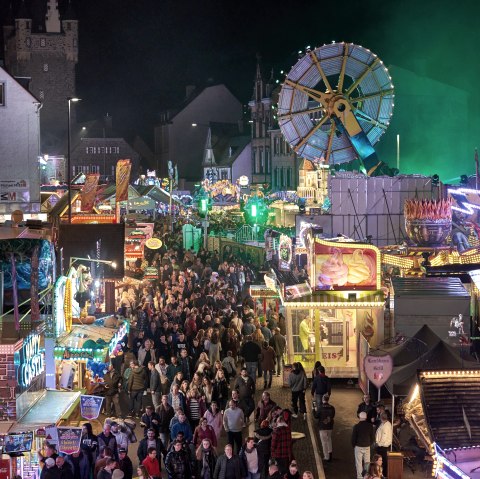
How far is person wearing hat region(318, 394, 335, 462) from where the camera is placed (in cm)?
1734

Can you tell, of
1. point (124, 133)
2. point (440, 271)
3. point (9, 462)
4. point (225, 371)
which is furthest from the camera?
point (124, 133)

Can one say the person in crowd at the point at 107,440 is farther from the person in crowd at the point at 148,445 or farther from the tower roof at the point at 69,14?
the tower roof at the point at 69,14

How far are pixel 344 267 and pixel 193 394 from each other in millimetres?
6338

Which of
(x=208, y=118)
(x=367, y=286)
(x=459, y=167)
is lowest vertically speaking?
(x=367, y=286)

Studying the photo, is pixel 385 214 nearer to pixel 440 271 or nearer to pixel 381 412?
pixel 440 271

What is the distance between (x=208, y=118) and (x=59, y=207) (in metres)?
55.0

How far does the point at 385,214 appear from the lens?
118ft

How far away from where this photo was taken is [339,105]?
35.5 m

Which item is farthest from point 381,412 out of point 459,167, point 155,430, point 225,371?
point 459,167

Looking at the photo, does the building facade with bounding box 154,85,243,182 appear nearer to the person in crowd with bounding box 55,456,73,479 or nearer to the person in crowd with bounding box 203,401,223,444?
the person in crowd with bounding box 203,401,223,444

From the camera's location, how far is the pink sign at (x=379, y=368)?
17188 millimetres

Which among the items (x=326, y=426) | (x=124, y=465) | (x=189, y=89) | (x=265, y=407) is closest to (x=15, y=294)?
(x=124, y=465)

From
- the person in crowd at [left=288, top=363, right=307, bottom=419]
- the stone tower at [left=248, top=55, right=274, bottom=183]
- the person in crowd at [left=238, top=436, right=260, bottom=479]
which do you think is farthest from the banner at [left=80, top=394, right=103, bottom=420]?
the stone tower at [left=248, top=55, right=274, bottom=183]

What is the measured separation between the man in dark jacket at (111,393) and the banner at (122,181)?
13.1m
